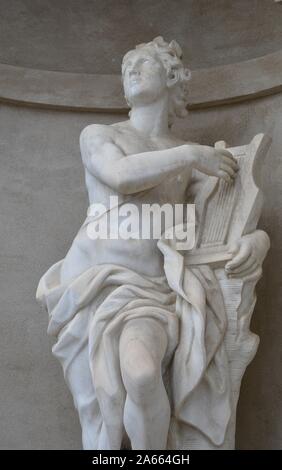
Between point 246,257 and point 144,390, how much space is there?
0.72 m

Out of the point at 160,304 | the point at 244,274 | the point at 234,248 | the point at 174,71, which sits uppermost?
the point at 174,71

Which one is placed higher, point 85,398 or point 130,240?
point 130,240

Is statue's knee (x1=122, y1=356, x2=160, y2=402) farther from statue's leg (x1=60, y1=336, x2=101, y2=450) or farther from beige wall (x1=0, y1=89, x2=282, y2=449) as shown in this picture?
beige wall (x1=0, y1=89, x2=282, y2=449)

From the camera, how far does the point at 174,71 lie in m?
4.14

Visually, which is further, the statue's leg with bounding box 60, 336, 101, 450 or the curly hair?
the curly hair

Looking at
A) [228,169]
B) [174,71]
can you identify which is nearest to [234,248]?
[228,169]

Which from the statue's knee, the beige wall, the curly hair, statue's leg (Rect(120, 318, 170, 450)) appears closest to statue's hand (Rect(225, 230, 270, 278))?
statue's leg (Rect(120, 318, 170, 450))

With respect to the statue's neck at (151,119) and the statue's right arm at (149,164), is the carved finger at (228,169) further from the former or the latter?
the statue's neck at (151,119)

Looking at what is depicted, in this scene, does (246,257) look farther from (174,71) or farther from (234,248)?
(174,71)

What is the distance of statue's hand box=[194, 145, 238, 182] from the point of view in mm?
3793

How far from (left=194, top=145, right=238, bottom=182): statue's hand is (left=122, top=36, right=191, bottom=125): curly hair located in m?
0.45

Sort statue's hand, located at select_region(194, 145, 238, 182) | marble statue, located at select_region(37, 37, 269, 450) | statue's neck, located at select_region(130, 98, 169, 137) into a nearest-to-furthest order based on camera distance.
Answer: marble statue, located at select_region(37, 37, 269, 450), statue's hand, located at select_region(194, 145, 238, 182), statue's neck, located at select_region(130, 98, 169, 137)
